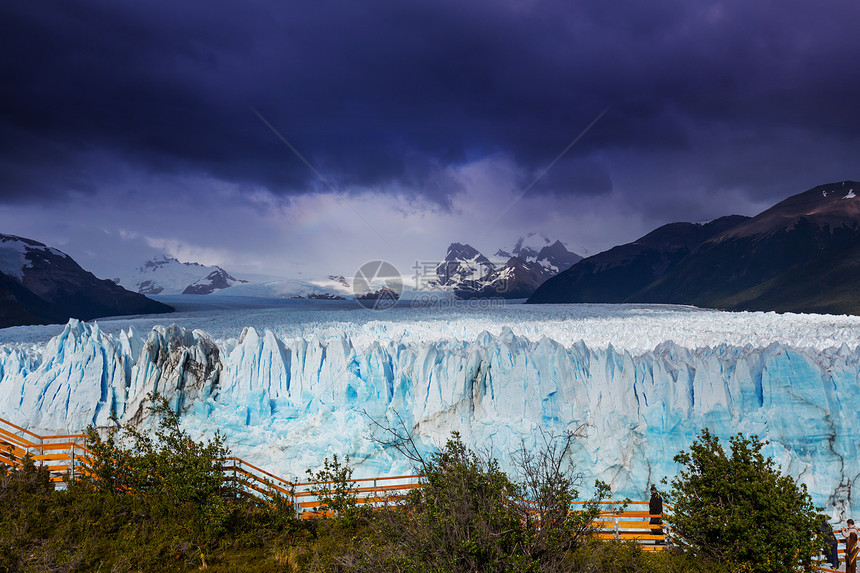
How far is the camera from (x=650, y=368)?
13578 millimetres

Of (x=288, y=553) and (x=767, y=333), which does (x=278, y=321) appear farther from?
(x=767, y=333)

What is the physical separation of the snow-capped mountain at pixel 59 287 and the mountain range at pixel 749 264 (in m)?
81.7

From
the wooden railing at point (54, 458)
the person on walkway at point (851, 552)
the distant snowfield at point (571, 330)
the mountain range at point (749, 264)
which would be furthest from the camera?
the mountain range at point (749, 264)

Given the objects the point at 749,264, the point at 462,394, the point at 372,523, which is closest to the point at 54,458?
the point at 372,523

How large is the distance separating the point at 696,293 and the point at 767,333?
79.3 m

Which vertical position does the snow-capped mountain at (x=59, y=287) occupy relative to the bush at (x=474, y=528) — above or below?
above

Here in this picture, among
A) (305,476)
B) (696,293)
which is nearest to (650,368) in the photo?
(305,476)

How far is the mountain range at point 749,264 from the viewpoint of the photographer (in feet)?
196

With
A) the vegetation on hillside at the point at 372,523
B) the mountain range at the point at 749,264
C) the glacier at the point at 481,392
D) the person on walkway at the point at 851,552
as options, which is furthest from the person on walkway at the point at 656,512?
the mountain range at the point at 749,264

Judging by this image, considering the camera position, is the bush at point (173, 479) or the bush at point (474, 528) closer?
the bush at point (474, 528)

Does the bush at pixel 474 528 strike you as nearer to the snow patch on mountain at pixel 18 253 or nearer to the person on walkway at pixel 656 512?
the person on walkway at pixel 656 512

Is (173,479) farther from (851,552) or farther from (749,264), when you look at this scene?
(749,264)

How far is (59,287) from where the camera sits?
5209 centimetres

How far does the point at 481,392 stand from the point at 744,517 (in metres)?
8.84
